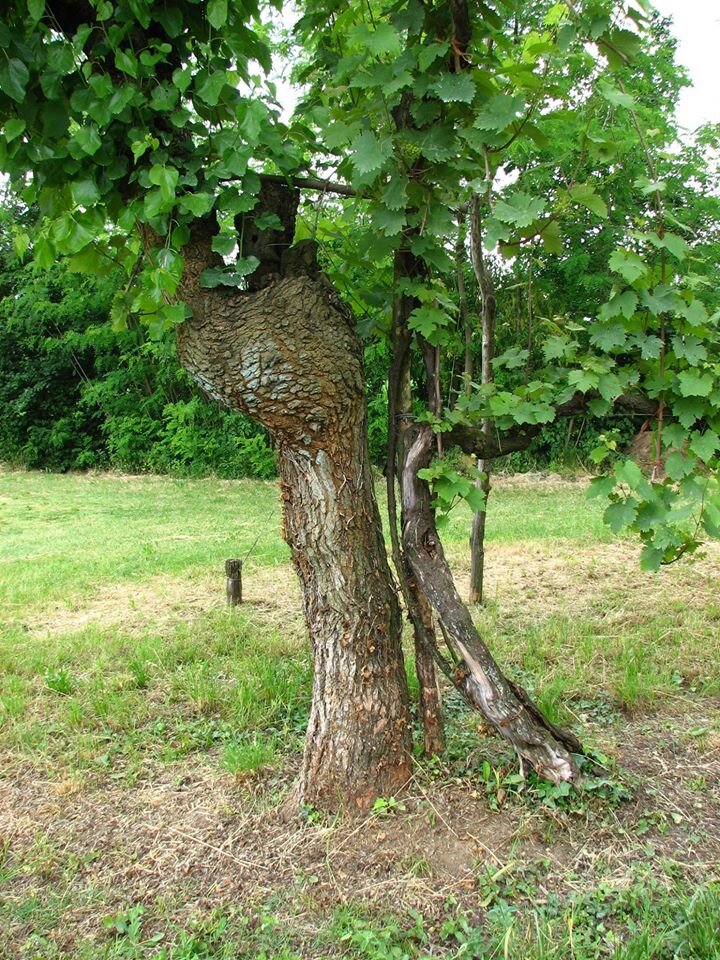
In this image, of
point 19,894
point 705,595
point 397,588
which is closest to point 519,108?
point 397,588

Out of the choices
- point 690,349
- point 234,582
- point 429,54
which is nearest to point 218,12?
point 429,54

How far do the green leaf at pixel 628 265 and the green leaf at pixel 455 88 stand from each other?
0.54 meters

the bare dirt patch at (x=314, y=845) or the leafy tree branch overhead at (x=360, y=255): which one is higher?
the leafy tree branch overhead at (x=360, y=255)

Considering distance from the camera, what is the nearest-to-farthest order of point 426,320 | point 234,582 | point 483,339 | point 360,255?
point 426,320 < point 360,255 < point 483,339 < point 234,582

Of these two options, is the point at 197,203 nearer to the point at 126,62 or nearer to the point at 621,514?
the point at 126,62

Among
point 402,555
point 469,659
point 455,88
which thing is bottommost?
point 469,659

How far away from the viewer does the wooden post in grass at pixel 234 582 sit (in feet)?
14.3

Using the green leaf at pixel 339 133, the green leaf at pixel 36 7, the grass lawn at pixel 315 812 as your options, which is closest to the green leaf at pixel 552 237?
the green leaf at pixel 339 133

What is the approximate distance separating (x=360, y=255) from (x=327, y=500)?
0.80 m

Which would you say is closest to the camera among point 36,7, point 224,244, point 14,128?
point 36,7

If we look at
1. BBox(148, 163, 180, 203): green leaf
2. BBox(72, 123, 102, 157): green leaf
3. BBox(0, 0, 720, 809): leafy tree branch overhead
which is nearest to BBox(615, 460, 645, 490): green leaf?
BBox(0, 0, 720, 809): leafy tree branch overhead

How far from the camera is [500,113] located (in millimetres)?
1861

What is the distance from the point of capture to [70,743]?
9.32ft

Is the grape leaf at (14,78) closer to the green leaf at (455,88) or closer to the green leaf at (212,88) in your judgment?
the green leaf at (212,88)
